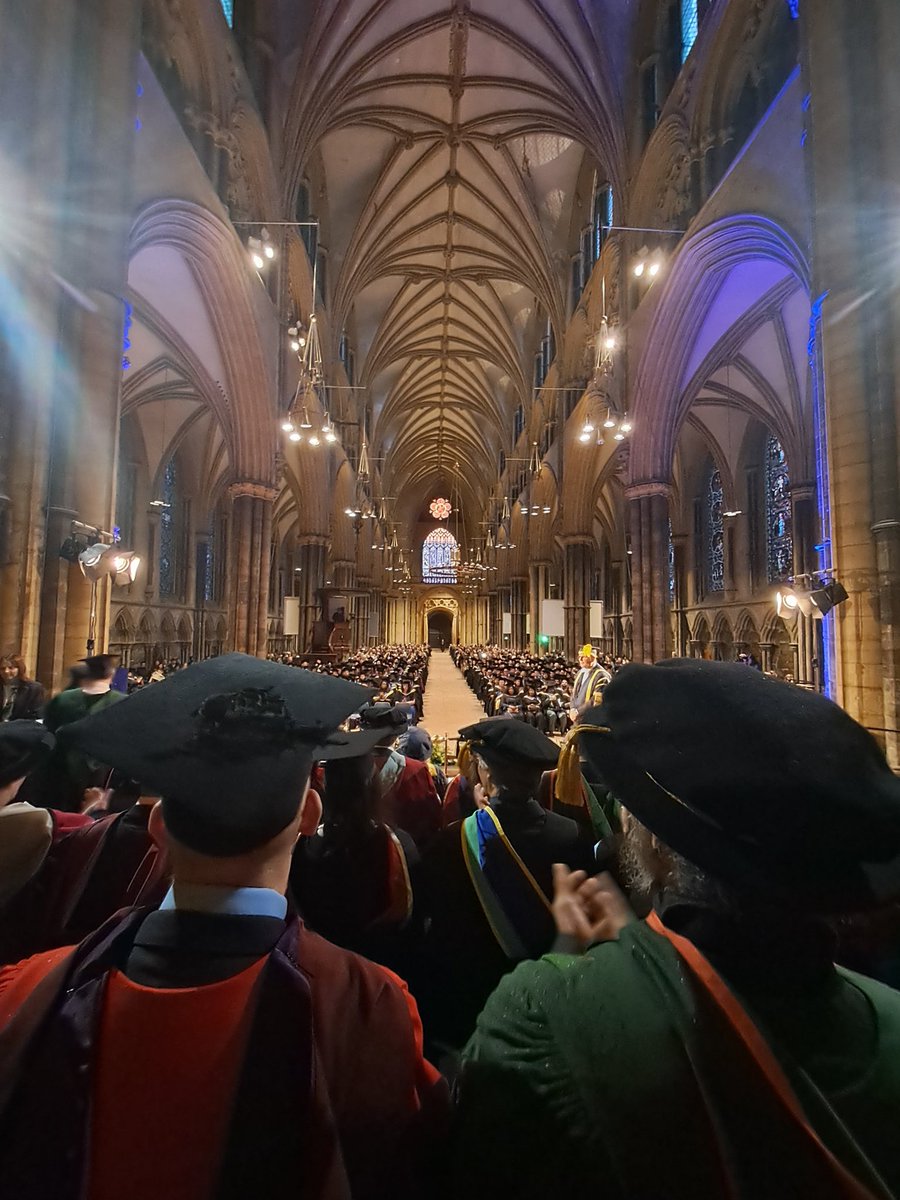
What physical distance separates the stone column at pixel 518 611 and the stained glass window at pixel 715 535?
521 inches

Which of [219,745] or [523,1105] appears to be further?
[219,745]

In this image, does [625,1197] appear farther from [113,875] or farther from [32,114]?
[32,114]

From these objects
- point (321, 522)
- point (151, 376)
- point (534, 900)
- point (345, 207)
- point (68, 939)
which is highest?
point (345, 207)

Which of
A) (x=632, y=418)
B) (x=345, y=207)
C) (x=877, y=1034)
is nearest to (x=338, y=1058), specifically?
(x=877, y=1034)

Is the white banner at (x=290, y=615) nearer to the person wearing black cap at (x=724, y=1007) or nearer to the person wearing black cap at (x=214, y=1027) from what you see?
the person wearing black cap at (x=214, y=1027)

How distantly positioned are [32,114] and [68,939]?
771 cm

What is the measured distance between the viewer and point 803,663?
485 inches

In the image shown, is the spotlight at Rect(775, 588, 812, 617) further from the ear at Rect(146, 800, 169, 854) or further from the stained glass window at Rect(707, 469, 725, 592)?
the stained glass window at Rect(707, 469, 725, 592)

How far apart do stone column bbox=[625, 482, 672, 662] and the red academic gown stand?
10791 millimetres

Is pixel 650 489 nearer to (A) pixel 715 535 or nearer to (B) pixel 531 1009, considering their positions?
(A) pixel 715 535

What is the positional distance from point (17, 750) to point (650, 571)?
13781mm

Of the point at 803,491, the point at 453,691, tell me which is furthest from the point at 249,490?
the point at 803,491

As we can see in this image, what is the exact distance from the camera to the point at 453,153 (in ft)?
69.5

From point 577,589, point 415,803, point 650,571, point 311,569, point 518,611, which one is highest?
point 311,569
